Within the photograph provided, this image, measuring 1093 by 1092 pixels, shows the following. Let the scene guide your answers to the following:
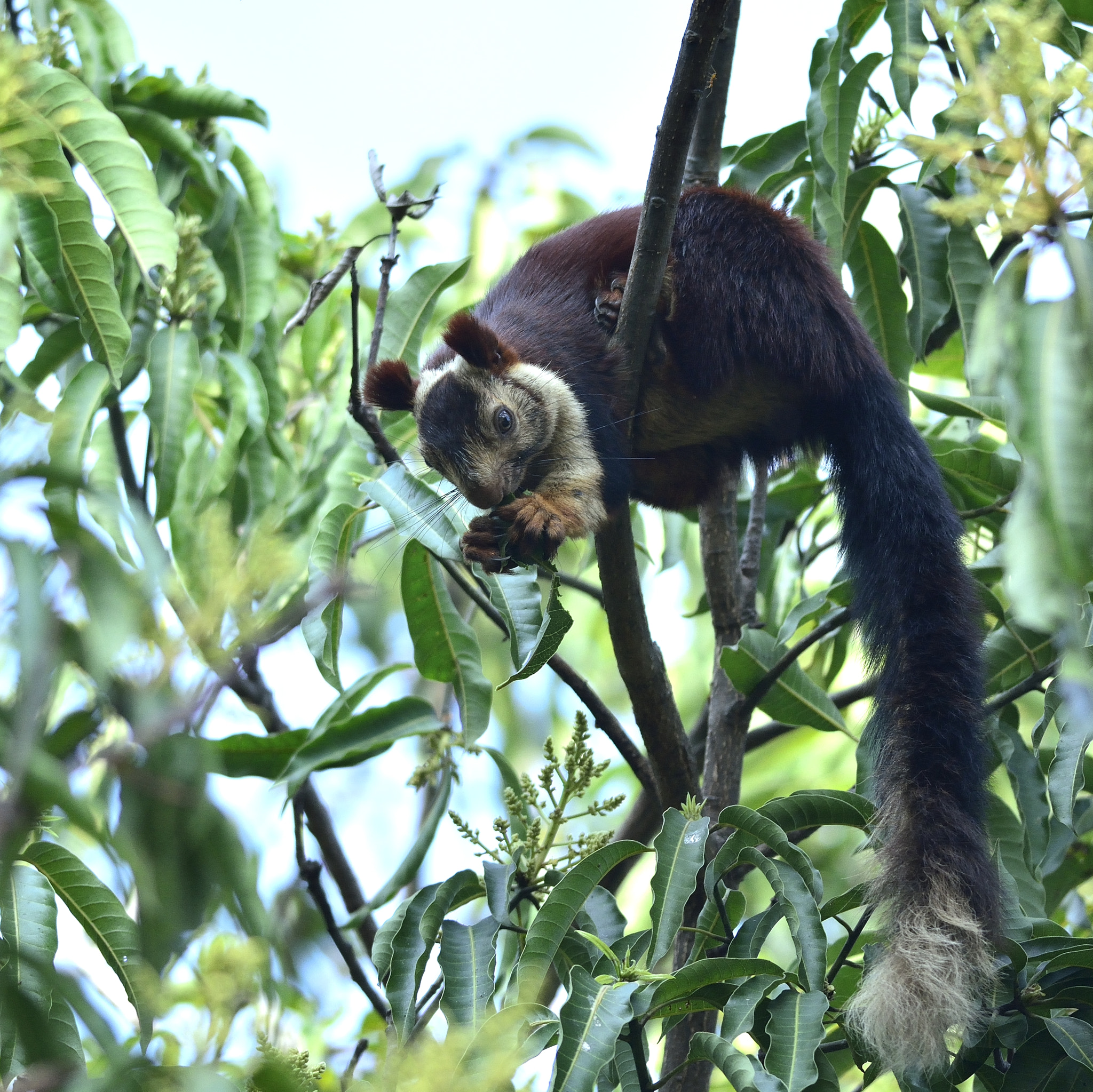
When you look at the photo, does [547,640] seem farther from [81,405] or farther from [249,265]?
[249,265]

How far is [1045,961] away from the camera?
1.95 meters

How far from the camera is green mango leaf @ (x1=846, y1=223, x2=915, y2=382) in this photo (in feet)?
10.1

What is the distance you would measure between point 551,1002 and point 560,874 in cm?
79

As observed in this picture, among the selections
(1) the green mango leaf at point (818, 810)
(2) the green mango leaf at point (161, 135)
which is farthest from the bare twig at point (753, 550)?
(2) the green mango leaf at point (161, 135)

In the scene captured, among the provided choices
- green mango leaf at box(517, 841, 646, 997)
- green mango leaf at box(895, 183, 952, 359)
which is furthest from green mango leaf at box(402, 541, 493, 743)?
green mango leaf at box(895, 183, 952, 359)

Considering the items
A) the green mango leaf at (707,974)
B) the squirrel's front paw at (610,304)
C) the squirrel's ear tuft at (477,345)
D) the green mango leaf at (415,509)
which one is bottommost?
the green mango leaf at (707,974)

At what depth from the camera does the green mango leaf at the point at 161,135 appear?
3.13m

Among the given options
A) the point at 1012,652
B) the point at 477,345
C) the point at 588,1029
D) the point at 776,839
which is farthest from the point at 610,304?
the point at 588,1029

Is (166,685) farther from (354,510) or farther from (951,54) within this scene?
(951,54)

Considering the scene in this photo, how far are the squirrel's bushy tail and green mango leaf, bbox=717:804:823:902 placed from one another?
0.17 m

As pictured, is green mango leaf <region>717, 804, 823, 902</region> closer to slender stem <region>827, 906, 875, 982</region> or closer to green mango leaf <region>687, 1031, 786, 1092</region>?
slender stem <region>827, 906, 875, 982</region>

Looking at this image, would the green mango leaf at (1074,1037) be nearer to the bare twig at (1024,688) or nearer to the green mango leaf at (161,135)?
the bare twig at (1024,688)

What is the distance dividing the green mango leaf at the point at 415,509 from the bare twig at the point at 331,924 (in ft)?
2.73

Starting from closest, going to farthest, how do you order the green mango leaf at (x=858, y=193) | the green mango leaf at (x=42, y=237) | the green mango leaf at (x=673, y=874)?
the green mango leaf at (x=673, y=874) < the green mango leaf at (x=42, y=237) < the green mango leaf at (x=858, y=193)
